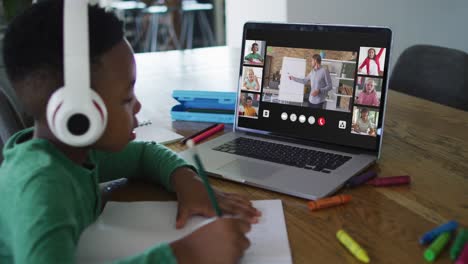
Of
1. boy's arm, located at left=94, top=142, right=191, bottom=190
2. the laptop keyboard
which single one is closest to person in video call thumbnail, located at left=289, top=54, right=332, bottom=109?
the laptop keyboard

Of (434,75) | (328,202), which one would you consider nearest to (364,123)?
(328,202)

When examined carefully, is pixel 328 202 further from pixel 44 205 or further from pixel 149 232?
pixel 44 205

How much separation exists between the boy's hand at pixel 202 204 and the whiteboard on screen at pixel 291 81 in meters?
0.33

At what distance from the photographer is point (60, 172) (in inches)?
26.8

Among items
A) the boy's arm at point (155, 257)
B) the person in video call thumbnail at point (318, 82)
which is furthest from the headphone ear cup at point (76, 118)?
the person in video call thumbnail at point (318, 82)

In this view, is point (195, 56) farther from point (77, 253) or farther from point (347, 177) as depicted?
point (77, 253)

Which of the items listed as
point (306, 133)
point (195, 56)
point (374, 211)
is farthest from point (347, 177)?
point (195, 56)

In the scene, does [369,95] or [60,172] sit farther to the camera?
[369,95]

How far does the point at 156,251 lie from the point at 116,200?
0.28 m

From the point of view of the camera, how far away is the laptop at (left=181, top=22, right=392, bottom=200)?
95 cm

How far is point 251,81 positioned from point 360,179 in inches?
15.2

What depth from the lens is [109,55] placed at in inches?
A: 28.3

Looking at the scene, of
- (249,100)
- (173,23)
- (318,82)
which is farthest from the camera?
(173,23)

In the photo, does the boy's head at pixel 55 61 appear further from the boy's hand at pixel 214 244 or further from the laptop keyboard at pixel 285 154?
the laptop keyboard at pixel 285 154
